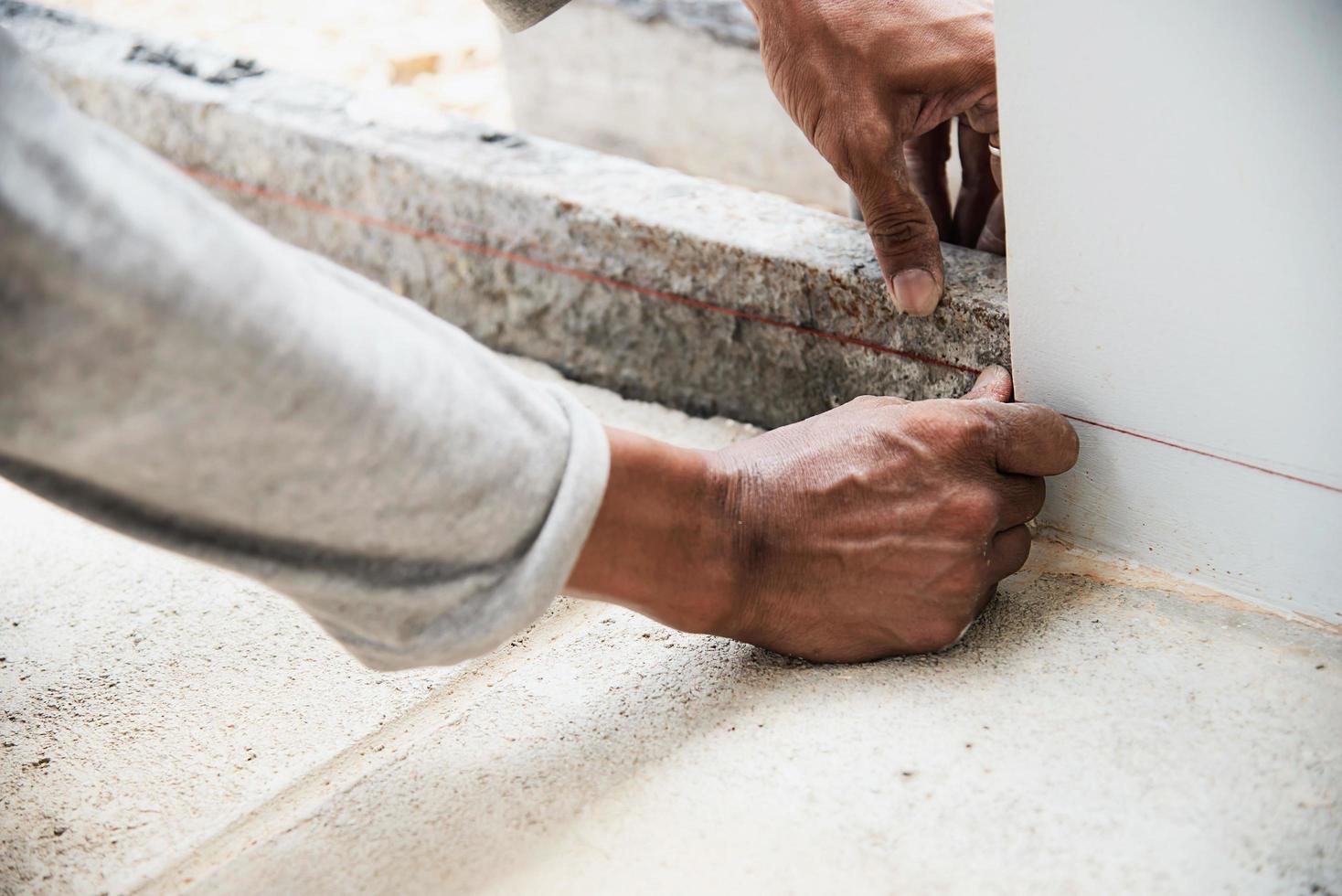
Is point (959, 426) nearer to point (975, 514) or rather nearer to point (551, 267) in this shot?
point (975, 514)

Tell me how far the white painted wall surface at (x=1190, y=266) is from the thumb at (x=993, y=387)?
0.06 metres

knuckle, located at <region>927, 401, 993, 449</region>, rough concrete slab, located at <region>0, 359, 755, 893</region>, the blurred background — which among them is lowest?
rough concrete slab, located at <region>0, 359, 755, 893</region>

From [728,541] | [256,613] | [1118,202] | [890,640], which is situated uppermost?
[1118,202]

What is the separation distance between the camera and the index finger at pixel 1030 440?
135 centimetres

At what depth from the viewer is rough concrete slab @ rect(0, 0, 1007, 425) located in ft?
5.82

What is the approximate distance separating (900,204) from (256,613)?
114 cm

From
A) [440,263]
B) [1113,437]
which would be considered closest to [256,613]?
[440,263]

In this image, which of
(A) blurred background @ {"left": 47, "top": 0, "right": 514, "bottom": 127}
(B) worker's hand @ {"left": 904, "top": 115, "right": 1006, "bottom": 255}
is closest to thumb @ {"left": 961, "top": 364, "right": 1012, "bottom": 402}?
(B) worker's hand @ {"left": 904, "top": 115, "right": 1006, "bottom": 255}

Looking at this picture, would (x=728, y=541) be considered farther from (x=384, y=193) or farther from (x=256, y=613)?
(x=384, y=193)

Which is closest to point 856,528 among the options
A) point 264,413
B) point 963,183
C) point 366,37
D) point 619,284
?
point 264,413

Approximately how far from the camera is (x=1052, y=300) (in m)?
1.37

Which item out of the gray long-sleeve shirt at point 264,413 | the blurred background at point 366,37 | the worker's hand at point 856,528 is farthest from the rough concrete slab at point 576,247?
the blurred background at point 366,37

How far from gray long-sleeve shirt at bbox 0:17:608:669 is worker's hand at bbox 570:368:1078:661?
0.70 ft

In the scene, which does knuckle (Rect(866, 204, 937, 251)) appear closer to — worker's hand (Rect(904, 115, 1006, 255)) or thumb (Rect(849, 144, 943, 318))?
thumb (Rect(849, 144, 943, 318))
